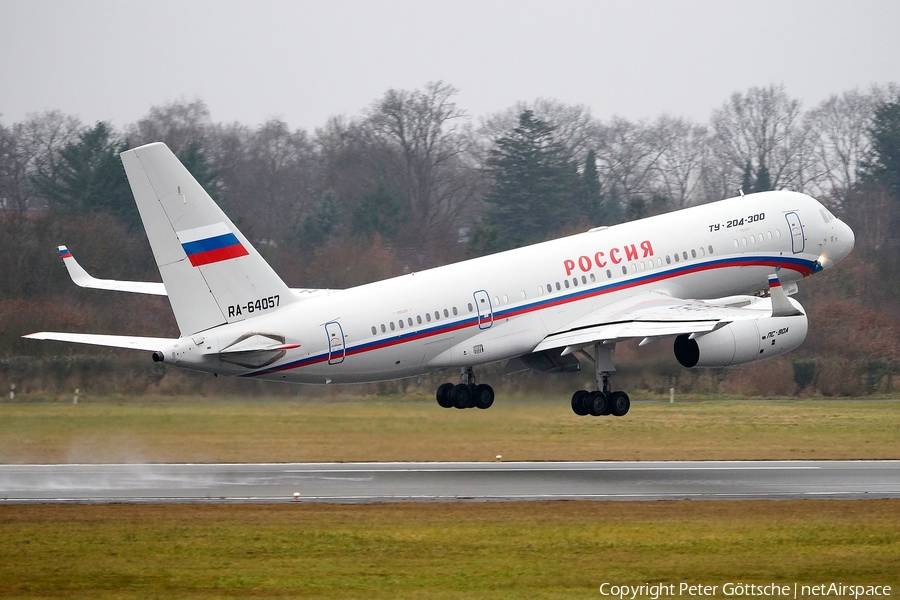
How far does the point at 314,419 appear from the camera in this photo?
152ft

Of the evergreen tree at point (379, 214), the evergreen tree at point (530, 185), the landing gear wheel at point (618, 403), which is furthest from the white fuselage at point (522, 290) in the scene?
the evergreen tree at point (379, 214)

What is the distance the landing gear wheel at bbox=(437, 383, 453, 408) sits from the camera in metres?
45.8

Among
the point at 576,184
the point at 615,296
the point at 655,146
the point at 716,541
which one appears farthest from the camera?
the point at 655,146

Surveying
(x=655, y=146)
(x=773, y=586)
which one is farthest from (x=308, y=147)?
(x=773, y=586)

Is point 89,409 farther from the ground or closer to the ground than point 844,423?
farther from the ground

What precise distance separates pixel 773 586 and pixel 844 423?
28596mm

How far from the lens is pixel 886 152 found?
106 m

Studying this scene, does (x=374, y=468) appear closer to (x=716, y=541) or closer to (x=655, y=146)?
(x=716, y=541)

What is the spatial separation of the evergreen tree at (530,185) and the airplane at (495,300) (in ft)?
148

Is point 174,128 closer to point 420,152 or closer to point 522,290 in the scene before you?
point 420,152

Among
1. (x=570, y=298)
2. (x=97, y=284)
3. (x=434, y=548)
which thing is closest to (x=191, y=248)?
(x=97, y=284)

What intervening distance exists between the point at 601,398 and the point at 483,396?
3.78 meters

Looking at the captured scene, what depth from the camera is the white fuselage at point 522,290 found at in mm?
39594

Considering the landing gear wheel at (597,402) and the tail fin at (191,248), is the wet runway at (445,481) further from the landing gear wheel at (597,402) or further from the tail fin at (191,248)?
the tail fin at (191,248)
